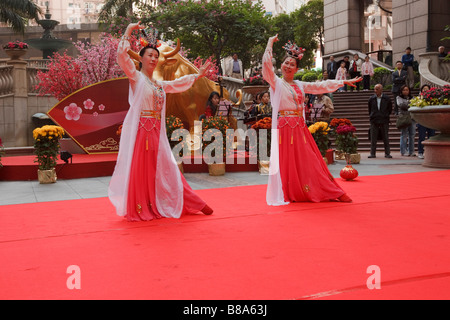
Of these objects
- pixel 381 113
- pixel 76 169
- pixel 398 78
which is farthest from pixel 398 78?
pixel 76 169

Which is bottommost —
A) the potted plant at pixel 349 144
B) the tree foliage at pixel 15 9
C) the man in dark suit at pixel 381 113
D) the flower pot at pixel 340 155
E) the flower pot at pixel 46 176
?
the flower pot at pixel 46 176

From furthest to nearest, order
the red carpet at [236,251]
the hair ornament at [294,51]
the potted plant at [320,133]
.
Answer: the potted plant at [320,133]
the hair ornament at [294,51]
the red carpet at [236,251]

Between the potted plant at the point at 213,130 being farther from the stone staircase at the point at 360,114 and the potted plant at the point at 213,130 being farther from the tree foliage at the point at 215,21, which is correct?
the tree foliage at the point at 215,21

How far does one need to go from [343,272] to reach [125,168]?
2.73 m

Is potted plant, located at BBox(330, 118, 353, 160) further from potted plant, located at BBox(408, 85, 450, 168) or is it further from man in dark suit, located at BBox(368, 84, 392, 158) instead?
potted plant, located at BBox(408, 85, 450, 168)

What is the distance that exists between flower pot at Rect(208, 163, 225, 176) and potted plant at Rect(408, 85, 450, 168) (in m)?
4.47

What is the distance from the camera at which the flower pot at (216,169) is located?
30.3 feet

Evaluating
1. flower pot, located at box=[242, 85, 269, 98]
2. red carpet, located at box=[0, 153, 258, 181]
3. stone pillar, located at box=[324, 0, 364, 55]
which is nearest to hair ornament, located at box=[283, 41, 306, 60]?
red carpet, located at box=[0, 153, 258, 181]

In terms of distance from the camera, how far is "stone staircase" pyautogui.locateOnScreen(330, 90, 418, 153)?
48.5ft

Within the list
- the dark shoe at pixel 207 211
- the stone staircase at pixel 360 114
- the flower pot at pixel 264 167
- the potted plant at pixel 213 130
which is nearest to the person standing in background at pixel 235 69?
the stone staircase at pixel 360 114

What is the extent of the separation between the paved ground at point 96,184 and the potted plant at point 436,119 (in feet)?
1.11

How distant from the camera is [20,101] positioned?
14688 mm
